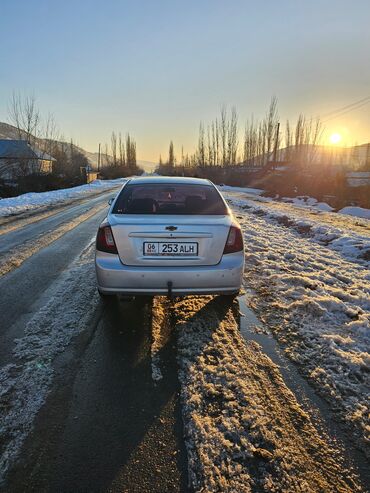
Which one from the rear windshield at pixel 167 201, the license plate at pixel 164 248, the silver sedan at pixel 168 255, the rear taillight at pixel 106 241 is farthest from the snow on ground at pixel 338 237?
the rear taillight at pixel 106 241

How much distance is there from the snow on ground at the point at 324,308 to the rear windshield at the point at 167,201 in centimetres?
139

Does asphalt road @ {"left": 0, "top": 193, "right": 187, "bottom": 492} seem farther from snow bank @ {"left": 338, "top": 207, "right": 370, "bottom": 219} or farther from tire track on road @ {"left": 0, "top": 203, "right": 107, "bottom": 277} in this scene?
snow bank @ {"left": 338, "top": 207, "right": 370, "bottom": 219}

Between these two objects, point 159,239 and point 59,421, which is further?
point 159,239

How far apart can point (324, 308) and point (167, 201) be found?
2613 millimetres

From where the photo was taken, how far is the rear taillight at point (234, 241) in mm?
3809

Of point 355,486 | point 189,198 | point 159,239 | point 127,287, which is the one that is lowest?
point 355,486

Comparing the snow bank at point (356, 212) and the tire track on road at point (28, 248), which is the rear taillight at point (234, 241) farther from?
the snow bank at point (356, 212)

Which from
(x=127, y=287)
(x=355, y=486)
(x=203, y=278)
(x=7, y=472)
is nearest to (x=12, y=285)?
(x=127, y=287)

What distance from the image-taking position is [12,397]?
2.51 metres

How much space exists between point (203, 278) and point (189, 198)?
4.06 feet

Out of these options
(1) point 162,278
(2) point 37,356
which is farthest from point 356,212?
(2) point 37,356

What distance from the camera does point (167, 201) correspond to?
525cm

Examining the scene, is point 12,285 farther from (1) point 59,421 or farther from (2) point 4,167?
(2) point 4,167

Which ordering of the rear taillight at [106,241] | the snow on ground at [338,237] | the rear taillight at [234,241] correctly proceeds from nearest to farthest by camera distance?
the rear taillight at [106,241]
the rear taillight at [234,241]
the snow on ground at [338,237]
